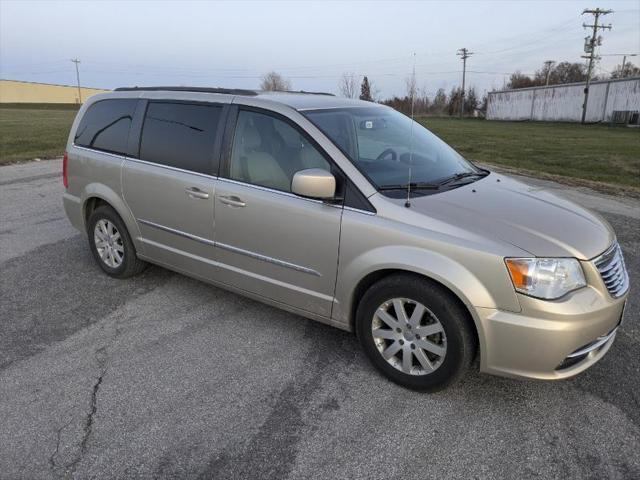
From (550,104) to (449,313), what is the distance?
61.2m

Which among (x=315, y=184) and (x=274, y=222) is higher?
(x=315, y=184)

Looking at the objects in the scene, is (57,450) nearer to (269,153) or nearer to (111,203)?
(269,153)

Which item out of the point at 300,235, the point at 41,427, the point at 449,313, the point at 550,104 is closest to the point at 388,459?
the point at 449,313

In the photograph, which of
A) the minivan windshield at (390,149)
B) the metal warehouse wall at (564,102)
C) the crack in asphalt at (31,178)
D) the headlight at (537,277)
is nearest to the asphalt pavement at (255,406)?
the headlight at (537,277)

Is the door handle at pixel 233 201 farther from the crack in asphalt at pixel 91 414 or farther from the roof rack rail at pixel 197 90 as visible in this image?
the crack in asphalt at pixel 91 414

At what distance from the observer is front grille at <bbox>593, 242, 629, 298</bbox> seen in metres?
2.97

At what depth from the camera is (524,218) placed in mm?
3129

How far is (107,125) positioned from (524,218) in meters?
3.81

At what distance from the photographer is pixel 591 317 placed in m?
2.81

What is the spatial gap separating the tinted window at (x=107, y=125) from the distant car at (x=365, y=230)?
0.02 m

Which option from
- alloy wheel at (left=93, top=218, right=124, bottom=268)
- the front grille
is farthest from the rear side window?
the front grille

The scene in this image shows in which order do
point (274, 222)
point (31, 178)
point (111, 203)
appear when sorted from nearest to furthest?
point (274, 222) < point (111, 203) < point (31, 178)

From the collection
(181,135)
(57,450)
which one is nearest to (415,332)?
(57,450)

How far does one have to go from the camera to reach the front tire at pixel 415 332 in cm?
294
